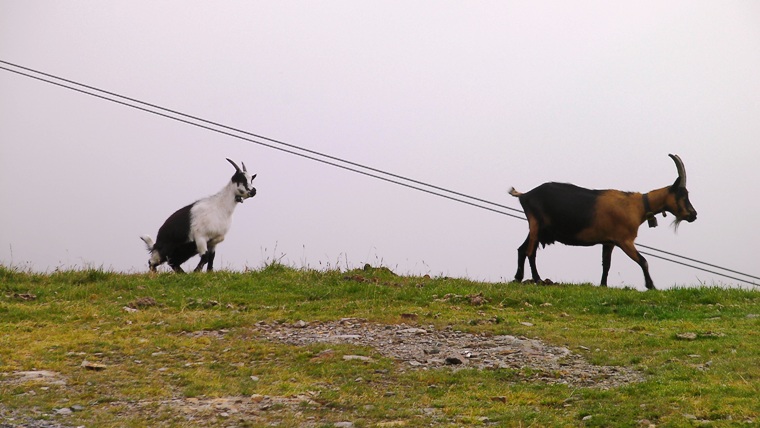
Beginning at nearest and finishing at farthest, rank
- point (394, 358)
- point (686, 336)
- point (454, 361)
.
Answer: point (454, 361)
point (394, 358)
point (686, 336)

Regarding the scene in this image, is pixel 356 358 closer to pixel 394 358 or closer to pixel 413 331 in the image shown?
pixel 394 358

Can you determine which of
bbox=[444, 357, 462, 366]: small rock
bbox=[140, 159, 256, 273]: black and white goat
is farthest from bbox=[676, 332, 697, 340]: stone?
bbox=[140, 159, 256, 273]: black and white goat

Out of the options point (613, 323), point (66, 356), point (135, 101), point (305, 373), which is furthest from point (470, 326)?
point (135, 101)

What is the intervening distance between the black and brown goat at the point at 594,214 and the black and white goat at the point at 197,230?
5.46 m

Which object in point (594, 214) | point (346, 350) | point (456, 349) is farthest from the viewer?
point (594, 214)

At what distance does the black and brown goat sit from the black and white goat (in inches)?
215

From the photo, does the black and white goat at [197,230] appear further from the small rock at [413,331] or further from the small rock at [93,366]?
the small rock at [93,366]

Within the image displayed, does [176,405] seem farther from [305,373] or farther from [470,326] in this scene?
[470,326]

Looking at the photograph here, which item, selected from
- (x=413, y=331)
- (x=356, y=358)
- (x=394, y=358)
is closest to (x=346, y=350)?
(x=356, y=358)

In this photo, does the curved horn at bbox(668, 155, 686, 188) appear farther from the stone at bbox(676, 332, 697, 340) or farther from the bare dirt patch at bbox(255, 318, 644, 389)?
the bare dirt patch at bbox(255, 318, 644, 389)

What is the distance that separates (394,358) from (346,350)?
553 millimetres

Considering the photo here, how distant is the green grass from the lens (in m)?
7.66

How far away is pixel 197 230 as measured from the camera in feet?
55.2

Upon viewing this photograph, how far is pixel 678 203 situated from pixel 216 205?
8570mm
